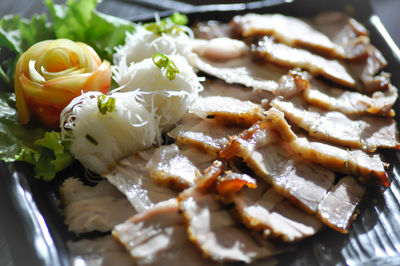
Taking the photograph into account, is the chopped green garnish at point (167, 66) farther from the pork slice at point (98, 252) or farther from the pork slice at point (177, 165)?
the pork slice at point (98, 252)

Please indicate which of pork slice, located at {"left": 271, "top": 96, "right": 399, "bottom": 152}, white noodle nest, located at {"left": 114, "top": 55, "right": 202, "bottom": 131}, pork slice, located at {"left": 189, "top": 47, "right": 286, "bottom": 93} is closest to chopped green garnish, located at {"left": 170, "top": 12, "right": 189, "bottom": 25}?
pork slice, located at {"left": 189, "top": 47, "right": 286, "bottom": 93}

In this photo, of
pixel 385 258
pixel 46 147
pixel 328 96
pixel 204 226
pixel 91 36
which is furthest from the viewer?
pixel 91 36

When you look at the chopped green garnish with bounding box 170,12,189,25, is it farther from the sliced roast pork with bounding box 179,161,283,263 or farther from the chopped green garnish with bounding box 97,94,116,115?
the sliced roast pork with bounding box 179,161,283,263

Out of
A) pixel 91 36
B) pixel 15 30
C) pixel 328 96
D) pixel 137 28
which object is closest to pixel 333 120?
pixel 328 96

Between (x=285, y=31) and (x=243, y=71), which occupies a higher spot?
(x=285, y=31)

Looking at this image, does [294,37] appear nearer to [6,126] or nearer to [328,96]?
[328,96]

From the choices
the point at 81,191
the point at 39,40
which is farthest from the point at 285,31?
the point at 81,191

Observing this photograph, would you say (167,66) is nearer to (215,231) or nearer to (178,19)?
(178,19)
